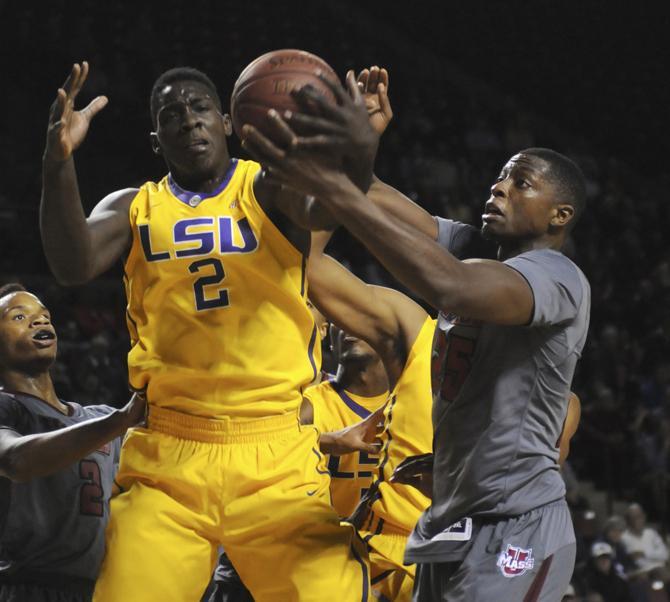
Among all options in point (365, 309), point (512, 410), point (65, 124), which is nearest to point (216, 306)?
point (65, 124)

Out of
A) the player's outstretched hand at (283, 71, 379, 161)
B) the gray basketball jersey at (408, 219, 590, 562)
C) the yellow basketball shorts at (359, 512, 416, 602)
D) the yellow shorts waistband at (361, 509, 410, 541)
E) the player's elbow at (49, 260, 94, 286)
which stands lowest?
the yellow basketball shorts at (359, 512, 416, 602)

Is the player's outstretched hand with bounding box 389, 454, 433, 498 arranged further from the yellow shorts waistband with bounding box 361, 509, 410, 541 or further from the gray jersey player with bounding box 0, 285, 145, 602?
the gray jersey player with bounding box 0, 285, 145, 602

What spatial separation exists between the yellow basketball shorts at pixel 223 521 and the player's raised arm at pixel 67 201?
55 cm

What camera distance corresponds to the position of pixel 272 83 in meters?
3.24

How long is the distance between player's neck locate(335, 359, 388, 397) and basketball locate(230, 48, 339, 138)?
6.42 ft

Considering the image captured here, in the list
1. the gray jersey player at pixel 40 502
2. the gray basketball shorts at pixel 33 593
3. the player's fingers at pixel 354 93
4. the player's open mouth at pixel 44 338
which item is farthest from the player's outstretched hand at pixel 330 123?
the gray basketball shorts at pixel 33 593

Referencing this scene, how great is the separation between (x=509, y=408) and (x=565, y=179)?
2.45 feet

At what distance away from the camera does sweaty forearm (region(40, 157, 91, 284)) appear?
3312mm

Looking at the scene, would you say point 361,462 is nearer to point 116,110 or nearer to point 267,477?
point 267,477

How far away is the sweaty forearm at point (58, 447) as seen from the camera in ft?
12.1

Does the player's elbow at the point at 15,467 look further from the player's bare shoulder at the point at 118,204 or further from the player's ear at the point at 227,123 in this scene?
the player's ear at the point at 227,123

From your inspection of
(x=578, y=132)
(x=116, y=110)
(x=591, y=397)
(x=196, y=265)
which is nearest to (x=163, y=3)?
(x=116, y=110)

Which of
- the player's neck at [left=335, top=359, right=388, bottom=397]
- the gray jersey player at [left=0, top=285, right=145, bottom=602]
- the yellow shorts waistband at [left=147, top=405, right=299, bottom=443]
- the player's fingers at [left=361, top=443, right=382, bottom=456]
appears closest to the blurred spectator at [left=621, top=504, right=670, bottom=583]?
the player's neck at [left=335, top=359, right=388, bottom=397]

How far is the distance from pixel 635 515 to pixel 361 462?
5852 millimetres
